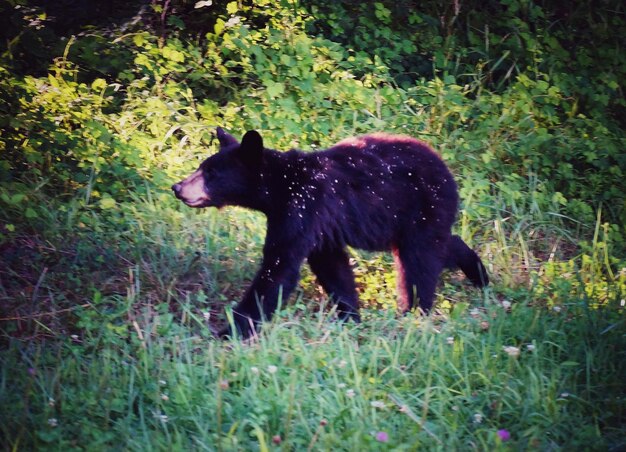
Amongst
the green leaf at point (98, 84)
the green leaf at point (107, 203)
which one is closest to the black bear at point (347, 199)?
the green leaf at point (107, 203)

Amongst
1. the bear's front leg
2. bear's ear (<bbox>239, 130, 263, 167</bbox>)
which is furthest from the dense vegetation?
bear's ear (<bbox>239, 130, 263, 167</bbox>)

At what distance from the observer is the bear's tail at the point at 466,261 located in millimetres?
6078

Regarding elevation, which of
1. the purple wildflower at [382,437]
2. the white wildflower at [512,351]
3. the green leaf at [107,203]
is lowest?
the green leaf at [107,203]

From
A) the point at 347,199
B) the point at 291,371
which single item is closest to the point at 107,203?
the point at 347,199

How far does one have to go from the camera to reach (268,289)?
16.9 ft

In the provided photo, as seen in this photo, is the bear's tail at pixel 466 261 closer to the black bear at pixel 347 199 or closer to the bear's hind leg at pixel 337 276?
the black bear at pixel 347 199

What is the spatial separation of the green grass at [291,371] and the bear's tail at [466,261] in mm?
269

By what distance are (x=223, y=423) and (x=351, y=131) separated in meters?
4.31

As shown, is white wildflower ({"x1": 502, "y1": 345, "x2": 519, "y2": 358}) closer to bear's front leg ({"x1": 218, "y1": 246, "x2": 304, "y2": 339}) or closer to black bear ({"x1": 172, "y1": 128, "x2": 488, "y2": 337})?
black bear ({"x1": 172, "y1": 128, "x2": 488, "y2": 337})

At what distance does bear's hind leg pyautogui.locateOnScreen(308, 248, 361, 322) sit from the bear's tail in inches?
32.8

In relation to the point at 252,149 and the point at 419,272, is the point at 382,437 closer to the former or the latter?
the point at 419,272

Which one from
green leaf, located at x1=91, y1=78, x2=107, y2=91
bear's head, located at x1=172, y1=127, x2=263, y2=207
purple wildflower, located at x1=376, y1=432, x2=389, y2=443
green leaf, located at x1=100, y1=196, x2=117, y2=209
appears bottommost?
green leaf, located at x1=100, y1=196, x2=117, y2=209

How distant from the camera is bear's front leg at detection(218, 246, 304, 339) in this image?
5113 mm

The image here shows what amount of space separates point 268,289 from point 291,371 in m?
1.03
